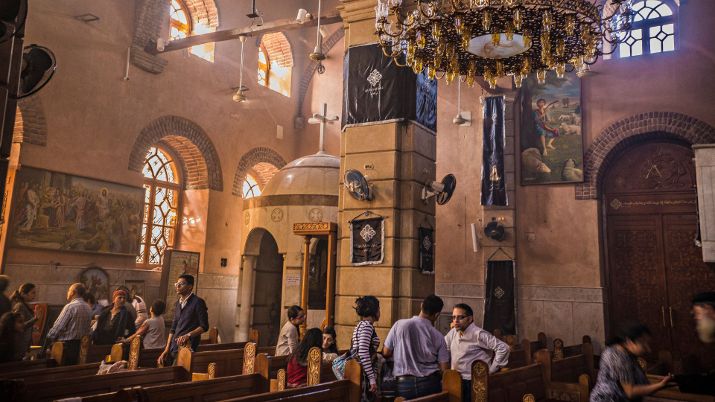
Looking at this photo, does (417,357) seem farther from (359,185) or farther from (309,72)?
(309,72)

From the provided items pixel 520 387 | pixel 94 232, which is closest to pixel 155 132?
pixel 94 232

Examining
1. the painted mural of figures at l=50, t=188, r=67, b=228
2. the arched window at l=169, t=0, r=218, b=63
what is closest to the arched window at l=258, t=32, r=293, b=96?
the arched window at l=169, t=0, r=218, b=63

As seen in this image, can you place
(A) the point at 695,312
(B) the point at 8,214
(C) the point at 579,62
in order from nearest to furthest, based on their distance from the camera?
(A) the point at 695,312
(C) the point at 579,62
(B) the point at 8,214

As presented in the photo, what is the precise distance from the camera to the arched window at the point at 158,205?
1401 centimetres

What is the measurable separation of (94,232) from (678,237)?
1221 centimetres

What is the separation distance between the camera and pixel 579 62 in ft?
25.1

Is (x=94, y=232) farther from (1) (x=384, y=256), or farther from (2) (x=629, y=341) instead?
(2) (x=629, y=341)

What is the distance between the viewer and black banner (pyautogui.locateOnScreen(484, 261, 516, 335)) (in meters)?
13.1

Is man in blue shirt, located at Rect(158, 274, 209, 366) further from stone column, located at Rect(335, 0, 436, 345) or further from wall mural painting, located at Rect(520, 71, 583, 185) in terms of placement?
wall mural painting, located at Rect(520, 71, 583, 185)

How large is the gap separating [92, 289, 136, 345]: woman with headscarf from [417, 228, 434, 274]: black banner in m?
4.47

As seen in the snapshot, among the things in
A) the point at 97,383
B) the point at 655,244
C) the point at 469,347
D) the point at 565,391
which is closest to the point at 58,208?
the point at 97,383

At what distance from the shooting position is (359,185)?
8219 mm

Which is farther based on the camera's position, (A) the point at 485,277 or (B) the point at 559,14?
(A) the point at 485,277

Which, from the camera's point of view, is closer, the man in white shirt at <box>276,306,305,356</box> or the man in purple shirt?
the man in purple shirt
